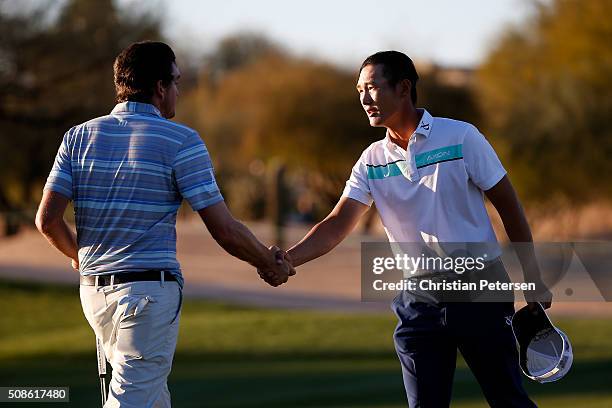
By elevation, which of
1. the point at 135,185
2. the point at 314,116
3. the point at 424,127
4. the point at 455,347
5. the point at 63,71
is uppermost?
the point at 314,116

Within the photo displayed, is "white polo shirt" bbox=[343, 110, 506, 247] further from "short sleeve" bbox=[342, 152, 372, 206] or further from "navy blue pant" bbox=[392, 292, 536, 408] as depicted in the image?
"navy blue pant" bbox=[392, 292, 536, 408]

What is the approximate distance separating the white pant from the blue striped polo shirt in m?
0.10

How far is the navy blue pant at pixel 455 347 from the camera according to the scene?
539cm

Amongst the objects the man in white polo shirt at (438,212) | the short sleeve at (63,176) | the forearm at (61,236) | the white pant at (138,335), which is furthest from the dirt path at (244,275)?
the short sleeve at (63,176)

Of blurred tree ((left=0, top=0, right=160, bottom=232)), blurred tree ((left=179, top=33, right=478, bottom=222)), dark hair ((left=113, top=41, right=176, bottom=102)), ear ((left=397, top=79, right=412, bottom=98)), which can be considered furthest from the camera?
blurred tree ((left=179, top=33, right=478, bottom=222))

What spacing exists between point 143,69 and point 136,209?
0.58 metres

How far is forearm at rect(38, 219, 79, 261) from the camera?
526cm

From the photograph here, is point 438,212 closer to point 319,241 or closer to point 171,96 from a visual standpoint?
point 319,241

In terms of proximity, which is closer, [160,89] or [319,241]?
[160,89]

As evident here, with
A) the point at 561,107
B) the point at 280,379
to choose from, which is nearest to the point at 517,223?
the point at 280,379

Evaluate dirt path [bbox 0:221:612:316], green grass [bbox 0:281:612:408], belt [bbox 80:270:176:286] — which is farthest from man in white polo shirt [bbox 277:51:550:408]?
dirt path [bbox 0:221:612:316]

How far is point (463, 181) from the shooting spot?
17.7 ft

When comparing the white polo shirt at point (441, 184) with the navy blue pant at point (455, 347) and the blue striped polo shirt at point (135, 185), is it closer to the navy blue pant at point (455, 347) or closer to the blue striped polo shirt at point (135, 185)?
the navy blue pant at point (455, 347)

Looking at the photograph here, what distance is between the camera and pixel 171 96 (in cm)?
522
